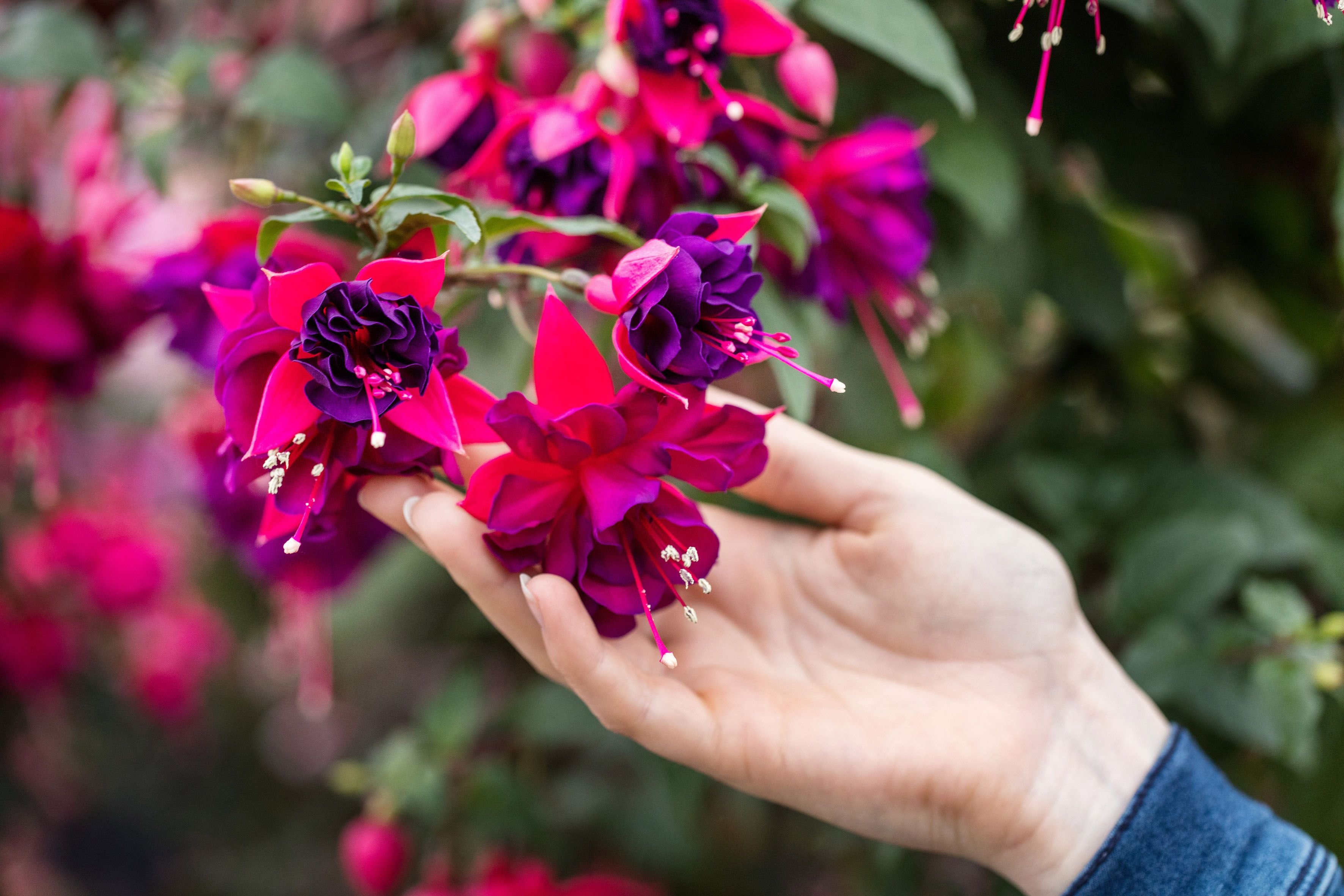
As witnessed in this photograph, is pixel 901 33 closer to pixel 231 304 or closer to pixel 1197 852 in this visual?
pixel 231 304

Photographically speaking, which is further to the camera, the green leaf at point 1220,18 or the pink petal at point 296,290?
the green leaf at point 1220,18

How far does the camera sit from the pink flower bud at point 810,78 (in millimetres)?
626

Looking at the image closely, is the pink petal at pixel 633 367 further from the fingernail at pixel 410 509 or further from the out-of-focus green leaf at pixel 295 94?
the out-of-focus green leaf at pixel 295 94

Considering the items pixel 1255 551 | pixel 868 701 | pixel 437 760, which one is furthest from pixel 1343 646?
pixel 437 760

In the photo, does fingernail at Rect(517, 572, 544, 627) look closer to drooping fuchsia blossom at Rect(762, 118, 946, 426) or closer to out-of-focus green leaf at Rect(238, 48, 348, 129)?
drooping fuchsia blossom at Rect(762, 118, 946, 426)

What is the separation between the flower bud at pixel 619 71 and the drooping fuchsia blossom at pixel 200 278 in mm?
247

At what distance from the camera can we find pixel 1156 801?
621mm

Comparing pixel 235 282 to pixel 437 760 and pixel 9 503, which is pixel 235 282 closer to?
pixel 437 760

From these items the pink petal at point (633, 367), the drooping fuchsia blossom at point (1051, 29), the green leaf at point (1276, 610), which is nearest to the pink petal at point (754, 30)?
the drooping fuchsia blossom at point (1051, 29)

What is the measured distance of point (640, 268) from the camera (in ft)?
1.48

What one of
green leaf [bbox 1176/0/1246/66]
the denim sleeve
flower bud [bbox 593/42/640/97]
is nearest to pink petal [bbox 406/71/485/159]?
flower bud [bbox 593/42/640/97]

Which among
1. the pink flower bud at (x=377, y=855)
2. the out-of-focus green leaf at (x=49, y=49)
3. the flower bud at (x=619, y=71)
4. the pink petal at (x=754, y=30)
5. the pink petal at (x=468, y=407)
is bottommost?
the pink flower bud at (x=377, y=855)

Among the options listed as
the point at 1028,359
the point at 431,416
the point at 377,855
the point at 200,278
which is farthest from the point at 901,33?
the point at 377,855

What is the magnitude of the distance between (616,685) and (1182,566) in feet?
1.88
